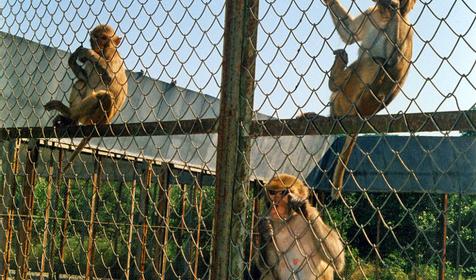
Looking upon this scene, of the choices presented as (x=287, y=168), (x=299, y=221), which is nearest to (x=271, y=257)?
(x=299, y=221)

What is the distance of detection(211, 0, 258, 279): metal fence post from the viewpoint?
301cm

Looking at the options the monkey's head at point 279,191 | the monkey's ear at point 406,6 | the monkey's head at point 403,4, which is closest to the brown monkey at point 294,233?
the monkey's head at point 279,191

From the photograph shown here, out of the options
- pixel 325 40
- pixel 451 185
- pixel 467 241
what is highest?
pixel 467 241

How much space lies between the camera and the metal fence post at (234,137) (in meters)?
3.01

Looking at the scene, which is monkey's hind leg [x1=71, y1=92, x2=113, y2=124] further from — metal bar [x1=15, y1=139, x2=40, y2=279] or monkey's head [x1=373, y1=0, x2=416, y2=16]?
monkey's head [x1=373, y1=0, x2=416, y2=16]

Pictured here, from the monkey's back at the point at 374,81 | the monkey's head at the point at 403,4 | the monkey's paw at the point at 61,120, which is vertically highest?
the monkey's head at the point at 403,4

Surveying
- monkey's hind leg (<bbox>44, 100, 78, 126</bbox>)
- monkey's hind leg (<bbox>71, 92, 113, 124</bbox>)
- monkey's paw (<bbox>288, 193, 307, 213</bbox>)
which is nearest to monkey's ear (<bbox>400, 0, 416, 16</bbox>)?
monkey's paw (<bbox>288, 193, 307, 213</bbox>)

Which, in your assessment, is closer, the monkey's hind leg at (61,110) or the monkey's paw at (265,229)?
the monkey's paw at (265,229)

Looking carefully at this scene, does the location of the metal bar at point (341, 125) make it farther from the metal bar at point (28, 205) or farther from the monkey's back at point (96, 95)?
the monkey's back at point (96, 95)

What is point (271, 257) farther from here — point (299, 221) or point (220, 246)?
point (220, 246)

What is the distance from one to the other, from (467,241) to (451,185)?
33.7 feet

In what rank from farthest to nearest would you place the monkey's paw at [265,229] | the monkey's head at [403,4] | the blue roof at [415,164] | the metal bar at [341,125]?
the blue roof at [415,164], the monkey's head at [403,4], the monkey's paw at [265,229], the metal bar at [341,125]

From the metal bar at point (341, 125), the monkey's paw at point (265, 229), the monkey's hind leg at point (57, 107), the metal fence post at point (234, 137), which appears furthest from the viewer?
the monkey's hind leg at point (57, 107)

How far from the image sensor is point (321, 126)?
309 centimetres
